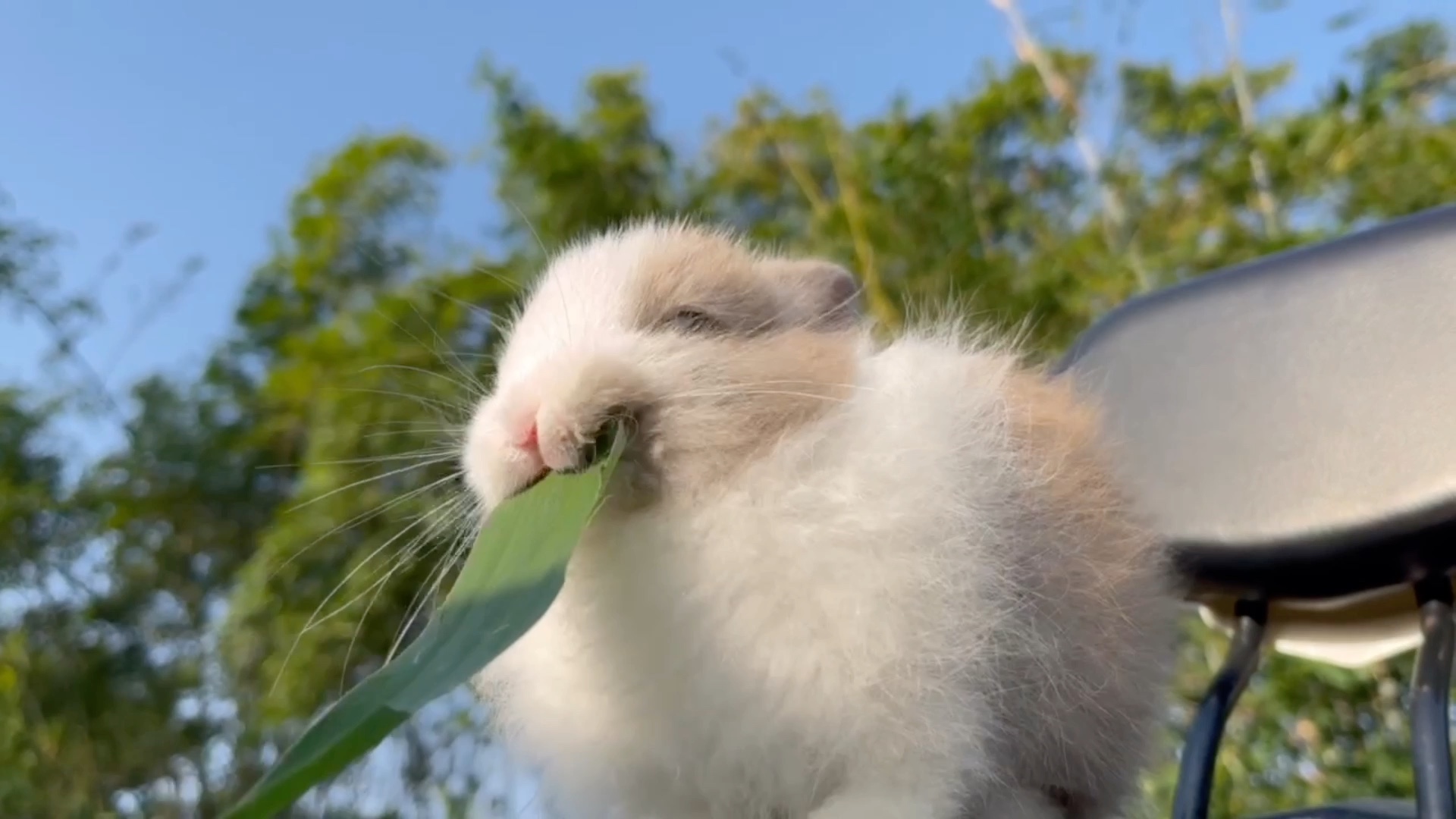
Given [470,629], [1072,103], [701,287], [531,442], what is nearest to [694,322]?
[701,287]

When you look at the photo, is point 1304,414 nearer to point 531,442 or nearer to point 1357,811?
point 1357,811

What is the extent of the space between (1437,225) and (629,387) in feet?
1.78

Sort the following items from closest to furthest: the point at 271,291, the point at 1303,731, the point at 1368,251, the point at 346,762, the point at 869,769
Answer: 1. the point at 346,762
2. the point at 869,769
3. the point at 1368,251
4. the point at 1303,731
5. the point at 271,291

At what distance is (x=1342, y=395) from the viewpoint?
709mm

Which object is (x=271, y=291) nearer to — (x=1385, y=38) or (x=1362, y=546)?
(x=1362, y=546)

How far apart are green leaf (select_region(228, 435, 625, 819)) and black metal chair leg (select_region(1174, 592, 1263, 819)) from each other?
1.75ft

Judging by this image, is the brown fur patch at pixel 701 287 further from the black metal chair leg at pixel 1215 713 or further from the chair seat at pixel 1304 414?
the black metal chair leg at pixel 1215 713

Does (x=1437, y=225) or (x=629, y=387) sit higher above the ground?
(x=629, y=387)

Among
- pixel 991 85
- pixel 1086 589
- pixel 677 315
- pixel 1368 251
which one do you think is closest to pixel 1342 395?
pixel 1368 251

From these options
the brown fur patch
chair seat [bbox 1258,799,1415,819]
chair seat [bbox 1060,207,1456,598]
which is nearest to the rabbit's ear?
the brown fur patch

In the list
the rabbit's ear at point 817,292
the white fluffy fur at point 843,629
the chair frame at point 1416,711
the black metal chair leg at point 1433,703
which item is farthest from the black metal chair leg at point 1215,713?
the rabbit's ear at point 817,292

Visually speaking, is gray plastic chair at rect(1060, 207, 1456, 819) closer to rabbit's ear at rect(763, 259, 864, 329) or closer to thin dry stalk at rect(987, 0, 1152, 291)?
rabbit's ear at rect(763, 259, 864, 329)

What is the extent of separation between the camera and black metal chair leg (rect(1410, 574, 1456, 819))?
1.99ft

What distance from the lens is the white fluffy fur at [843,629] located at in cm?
46
